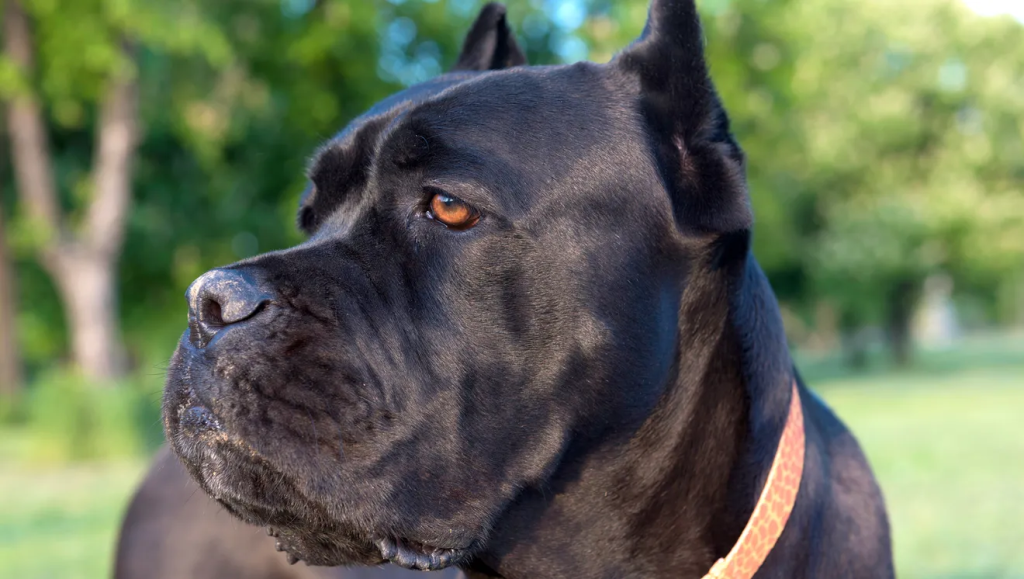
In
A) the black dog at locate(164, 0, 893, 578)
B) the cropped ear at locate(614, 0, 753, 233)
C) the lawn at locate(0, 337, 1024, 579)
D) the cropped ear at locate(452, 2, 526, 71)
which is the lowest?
the lawn at locate(0, 337, 1024, 579)

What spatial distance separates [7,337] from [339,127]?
8415 millimetres

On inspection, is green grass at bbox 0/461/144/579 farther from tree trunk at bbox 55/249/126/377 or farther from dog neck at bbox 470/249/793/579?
dog neck at bbox 470/249/793/579

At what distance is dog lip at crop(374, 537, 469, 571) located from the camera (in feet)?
6.95

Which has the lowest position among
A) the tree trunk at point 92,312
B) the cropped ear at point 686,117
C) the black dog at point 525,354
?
the tree trunk at point 92,312

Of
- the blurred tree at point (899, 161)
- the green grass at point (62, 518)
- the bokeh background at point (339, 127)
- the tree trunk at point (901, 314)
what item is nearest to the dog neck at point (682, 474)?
the bokeh background at point (339, 127)

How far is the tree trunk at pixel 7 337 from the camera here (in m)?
19.6

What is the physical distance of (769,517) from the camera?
2.18 metres

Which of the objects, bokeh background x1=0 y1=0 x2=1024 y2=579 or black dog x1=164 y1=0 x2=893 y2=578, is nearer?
black dog x1=164 y1=0 x2=893 y2=578

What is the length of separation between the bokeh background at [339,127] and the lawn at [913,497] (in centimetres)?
4

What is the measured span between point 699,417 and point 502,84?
95 cm

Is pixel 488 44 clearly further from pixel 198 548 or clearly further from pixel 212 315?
pixel 198 548

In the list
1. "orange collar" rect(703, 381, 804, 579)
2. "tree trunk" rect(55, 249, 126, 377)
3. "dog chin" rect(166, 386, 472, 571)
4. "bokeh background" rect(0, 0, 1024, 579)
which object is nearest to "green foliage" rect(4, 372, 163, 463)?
"bokeh background" rect(0, 0, 1024, 579)

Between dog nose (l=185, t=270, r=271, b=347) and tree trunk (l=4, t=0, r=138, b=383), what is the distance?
43.4 feet

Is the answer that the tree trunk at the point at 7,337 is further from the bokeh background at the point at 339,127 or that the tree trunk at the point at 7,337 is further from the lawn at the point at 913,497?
the lawn at the point at 913,497
